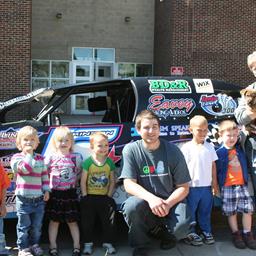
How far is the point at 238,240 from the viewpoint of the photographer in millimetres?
4777

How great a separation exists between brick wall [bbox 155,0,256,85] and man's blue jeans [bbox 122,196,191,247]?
54.4 feet

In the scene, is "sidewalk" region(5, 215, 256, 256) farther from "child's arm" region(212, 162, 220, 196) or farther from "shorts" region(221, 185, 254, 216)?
"child's arm" region(212, 162, 220, 196)

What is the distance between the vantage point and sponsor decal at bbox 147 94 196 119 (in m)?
5.13

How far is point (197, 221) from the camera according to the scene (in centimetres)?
498

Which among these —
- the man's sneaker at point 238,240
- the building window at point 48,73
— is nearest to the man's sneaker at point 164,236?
the man's sneaker at point 238,240

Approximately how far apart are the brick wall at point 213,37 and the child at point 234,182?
51.7ft

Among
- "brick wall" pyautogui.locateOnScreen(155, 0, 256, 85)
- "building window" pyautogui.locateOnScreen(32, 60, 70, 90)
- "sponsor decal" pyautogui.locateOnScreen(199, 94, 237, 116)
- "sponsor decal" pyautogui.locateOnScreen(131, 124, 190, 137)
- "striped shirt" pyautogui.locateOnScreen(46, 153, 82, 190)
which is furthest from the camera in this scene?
"building window" pyautogui.locateOnScreen(32, 60, 70, 90)

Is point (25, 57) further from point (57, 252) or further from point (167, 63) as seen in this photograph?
point (57, 252)

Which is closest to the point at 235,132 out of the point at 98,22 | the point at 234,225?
the point at 234,225

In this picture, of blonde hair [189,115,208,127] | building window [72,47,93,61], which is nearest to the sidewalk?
blonde hair [189,115,208,127]

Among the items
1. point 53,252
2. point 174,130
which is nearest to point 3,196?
point 53,252

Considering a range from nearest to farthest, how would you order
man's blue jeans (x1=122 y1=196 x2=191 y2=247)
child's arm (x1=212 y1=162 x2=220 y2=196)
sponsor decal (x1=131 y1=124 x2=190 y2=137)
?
1. man's blue jeans (x1=122 y1=196 x2=191 y2=247)
2. child's arm (x1=212 y1=162 x2=220 y2=196)
3. sponsor decal (x1=131 y1=124 x2=190 y2=137)

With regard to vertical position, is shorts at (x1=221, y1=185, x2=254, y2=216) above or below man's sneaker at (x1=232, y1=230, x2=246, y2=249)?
above

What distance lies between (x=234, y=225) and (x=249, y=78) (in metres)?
17.0
